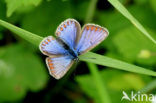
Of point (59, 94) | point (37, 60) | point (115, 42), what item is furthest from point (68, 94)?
point (115, 42)

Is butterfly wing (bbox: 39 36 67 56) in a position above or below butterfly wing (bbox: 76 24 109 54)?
below

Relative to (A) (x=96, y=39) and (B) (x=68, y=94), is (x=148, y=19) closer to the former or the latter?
(B) (x=68, y=94)

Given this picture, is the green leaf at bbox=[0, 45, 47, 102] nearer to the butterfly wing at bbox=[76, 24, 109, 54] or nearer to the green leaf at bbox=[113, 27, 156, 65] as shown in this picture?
the green leaf at bbox=[113, 27, 156, 65]

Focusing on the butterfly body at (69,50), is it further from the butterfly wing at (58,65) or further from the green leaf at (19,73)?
the green leaf at (19,73)

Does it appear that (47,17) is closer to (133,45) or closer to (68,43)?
(133,45)

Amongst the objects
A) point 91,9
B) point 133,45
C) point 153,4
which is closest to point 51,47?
point 91,9

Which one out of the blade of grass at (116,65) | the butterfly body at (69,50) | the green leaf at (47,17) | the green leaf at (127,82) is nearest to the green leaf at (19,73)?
the green leaf at (47,17)

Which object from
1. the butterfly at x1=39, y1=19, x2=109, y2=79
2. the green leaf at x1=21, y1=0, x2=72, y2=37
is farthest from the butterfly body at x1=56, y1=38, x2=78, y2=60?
the green leaf at x1=21, y1=0, x2=72, y2=37
